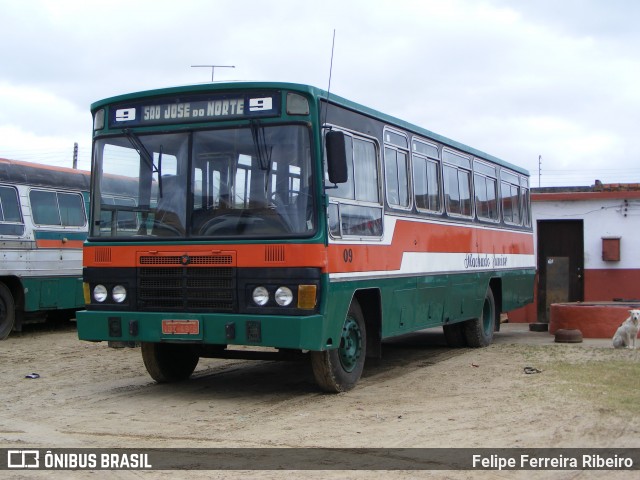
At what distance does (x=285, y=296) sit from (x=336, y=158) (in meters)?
1.44

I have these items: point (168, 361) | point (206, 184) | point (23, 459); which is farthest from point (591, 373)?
point (23, 459)

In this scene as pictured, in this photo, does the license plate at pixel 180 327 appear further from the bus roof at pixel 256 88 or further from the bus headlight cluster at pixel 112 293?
the bus roof at pixel 256 88

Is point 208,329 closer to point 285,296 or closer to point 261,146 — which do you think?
point 285,296

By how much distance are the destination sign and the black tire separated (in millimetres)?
6919

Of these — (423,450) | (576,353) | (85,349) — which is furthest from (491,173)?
(423,450)

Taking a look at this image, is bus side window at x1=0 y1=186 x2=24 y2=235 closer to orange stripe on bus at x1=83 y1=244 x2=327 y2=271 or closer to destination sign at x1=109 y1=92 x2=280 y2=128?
destination sign at x1=109 y1=92 x2=280 y2=128

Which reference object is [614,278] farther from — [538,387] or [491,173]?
[538,387]

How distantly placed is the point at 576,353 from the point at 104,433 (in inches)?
303

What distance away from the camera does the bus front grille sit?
8.84 metres

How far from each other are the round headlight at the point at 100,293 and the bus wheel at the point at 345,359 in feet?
7.54

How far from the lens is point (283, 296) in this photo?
340 inches

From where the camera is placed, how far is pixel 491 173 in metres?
15.5

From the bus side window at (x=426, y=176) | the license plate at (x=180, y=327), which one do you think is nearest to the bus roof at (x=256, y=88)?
the bus side window at (x=426, y=176)

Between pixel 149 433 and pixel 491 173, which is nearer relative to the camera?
pixel 149 433
